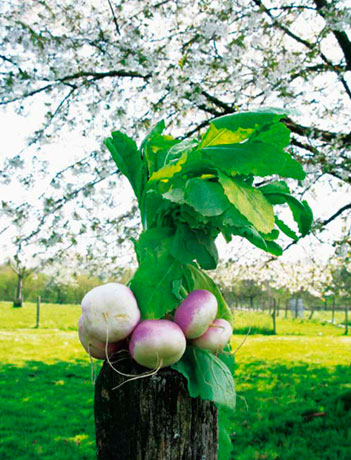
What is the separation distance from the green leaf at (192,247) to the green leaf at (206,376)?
32 centimetres

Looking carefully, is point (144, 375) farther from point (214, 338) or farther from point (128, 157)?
point (128, 157)

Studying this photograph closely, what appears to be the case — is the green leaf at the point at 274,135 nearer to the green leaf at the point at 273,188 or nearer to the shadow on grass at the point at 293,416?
the green leaf at the point at 273,188

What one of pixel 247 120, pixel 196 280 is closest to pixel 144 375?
pixel 196 280

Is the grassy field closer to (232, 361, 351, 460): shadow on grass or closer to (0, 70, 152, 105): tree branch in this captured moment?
(232, 361, 351, 460): shadow on grass

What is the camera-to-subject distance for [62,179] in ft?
19.0

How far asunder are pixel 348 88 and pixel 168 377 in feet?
19.8

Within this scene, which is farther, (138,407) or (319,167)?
(319,167)

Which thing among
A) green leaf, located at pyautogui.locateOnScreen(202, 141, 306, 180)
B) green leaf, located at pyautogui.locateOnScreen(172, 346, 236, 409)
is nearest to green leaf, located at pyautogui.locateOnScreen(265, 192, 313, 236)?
green leaf, located at pyautogui.locateOnScreen(202, 141, 306, 180)

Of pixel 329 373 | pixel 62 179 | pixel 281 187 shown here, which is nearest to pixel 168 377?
pixel 281 187

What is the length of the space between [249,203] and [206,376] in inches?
23.8

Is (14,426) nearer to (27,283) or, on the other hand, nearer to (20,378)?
(20,378)

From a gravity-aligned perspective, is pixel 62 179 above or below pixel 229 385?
above

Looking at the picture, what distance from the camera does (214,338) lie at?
146cm

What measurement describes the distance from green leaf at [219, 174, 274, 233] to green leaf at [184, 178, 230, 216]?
0.04 meters
